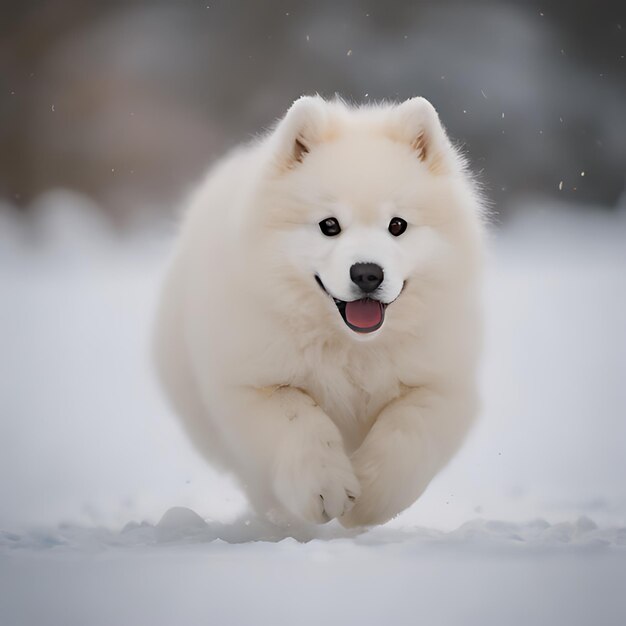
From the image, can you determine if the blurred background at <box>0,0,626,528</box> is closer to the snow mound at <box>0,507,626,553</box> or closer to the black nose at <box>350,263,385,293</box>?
the snow mound at <box>0,507,626,553</box>

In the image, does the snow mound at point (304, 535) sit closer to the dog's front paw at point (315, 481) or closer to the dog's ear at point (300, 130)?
the dog's front paw at point (315, 481)

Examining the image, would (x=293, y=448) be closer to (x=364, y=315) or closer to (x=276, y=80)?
(x=364, y=315)

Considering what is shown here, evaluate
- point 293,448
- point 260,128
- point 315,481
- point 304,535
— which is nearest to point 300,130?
point 293,448

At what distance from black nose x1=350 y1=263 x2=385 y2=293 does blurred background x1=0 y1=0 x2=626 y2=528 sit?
3.65 meters

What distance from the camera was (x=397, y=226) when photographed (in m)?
3.59

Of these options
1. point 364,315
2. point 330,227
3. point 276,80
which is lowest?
point 364,315

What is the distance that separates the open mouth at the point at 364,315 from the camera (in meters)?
3.48

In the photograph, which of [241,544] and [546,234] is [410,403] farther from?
[546,234]

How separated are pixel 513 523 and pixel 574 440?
1713mm

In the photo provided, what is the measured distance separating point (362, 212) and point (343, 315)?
35cm

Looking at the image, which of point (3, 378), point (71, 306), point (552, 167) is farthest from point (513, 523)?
point (552, 167)

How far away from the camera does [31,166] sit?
9.34 m

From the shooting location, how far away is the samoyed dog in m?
3.52

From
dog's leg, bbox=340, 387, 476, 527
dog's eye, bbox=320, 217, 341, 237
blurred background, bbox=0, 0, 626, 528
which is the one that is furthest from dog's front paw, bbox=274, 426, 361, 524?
blurred background, bbox=0, 0, 626, 528
